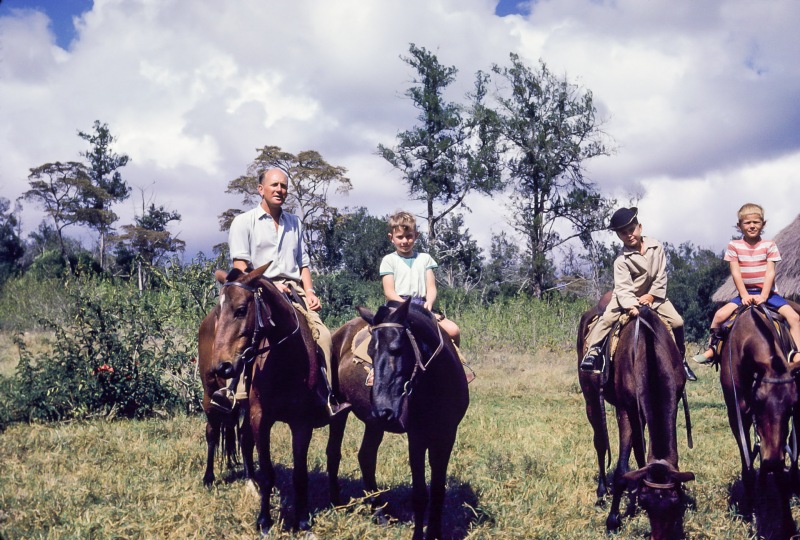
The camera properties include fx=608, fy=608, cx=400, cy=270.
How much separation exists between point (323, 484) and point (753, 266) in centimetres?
501

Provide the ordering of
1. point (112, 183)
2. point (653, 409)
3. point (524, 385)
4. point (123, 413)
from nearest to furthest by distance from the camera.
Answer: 1. point (653, 409)
2. point (123, 413)
3. point (524, 385)
4. point (112, 183)

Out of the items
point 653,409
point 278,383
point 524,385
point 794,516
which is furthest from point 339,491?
point 524,385

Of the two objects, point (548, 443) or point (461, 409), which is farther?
point (548, 443)

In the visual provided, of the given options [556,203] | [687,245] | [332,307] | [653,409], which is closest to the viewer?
[653,409]

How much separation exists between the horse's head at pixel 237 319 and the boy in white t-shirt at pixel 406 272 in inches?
55.5

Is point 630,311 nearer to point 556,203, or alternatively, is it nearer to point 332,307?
point 332,307

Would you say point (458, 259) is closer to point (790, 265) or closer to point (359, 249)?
point (359, 249)

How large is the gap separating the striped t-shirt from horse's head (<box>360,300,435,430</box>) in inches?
155

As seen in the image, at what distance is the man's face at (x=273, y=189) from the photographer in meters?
5.57

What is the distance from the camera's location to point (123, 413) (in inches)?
379

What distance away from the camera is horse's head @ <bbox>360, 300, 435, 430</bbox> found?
3.96 m

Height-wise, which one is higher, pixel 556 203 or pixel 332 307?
pixel 556 203

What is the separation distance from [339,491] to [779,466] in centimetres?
387

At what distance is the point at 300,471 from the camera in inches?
201
